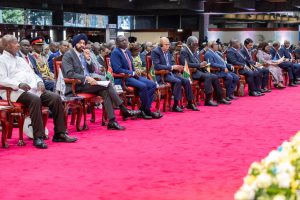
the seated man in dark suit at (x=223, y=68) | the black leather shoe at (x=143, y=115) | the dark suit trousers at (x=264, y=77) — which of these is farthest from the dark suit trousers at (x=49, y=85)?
the dark suit trousers at (x=264, y=77)

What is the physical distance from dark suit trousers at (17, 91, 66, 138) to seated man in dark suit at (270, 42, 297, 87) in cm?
906

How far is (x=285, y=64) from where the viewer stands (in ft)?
50.0

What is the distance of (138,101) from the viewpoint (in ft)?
30.2

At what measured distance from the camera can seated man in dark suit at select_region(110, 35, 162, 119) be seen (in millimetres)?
8367

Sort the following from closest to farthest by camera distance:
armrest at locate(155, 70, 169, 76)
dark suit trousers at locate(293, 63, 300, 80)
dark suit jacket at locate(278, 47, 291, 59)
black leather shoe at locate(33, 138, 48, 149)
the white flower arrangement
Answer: the white flower arrangement, black leather shoe at locate(33, 138, 48, 149), armrest at locate(155, 70, 169, 76), dark suit jacket at locate(278, 47, 291, 59), dark suit trousers at locate(293, 63, 300, 80)

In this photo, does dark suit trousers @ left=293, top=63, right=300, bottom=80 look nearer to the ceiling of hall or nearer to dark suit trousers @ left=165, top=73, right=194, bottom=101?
dark suit trousers @ left=165, top=73, right=194, bottom=101

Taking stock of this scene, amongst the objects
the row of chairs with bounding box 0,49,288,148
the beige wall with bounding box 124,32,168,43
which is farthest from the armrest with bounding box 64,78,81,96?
the beige wall with bounding box 124,32,168,43

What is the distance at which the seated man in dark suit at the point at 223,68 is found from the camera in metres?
11.2

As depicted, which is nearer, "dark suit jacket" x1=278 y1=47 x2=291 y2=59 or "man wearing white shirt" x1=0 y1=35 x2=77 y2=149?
"man wearing white shirt" x1=0 y1=35 x2=77 y2=149

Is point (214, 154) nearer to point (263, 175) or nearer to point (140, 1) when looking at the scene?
point (263, 175)

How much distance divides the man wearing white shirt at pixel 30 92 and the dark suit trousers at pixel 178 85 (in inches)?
128

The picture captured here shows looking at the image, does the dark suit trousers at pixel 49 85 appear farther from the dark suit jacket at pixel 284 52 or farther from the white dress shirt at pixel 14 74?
the dark suit jacket at pixel 284 52

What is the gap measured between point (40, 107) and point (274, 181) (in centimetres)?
451

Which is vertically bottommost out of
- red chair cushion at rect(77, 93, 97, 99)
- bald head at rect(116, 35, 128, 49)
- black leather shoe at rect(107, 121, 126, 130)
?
black leather shoe at rect(107, 121, 126, 130)
